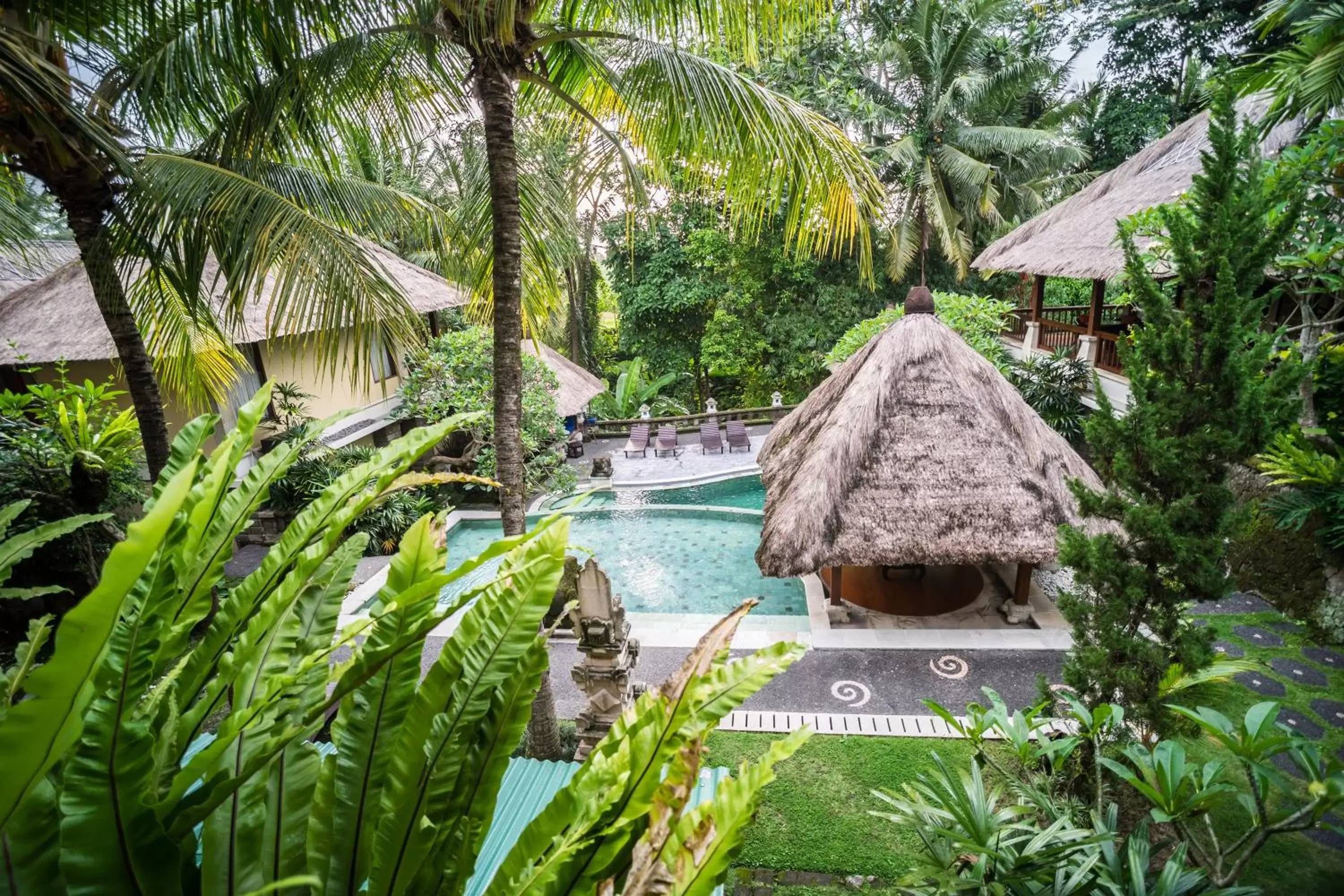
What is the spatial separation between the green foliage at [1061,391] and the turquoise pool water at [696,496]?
17.9 feet

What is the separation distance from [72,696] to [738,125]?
17.0ft

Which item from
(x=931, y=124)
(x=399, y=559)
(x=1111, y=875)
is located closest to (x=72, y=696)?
(x=399, y=559)

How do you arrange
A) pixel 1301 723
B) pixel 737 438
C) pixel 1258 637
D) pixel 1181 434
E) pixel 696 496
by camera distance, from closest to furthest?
1. pixel 1181 434
2. pixel 1301 723
3. pixel 1258 637
4. pixel 696 496
5. pixel 737 438

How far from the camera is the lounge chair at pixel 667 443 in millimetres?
16375

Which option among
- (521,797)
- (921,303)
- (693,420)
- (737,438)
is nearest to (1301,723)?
(921,303)

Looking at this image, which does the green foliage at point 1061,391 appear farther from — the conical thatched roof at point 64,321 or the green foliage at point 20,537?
the green foliage at point 20,537

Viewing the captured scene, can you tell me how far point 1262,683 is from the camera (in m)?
6.46

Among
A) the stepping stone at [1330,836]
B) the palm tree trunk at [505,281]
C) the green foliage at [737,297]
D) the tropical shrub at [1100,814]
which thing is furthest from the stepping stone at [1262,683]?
the green foliage at [737,297]

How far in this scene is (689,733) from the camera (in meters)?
1.31

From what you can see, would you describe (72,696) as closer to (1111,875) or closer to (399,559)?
(399,559)

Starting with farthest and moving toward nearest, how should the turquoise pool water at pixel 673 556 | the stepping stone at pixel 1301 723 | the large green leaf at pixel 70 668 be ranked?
the turquoise pool water at pixel 673 556
the stepping stone at pixel 1301 723
the large green leaf at pixel 70 668

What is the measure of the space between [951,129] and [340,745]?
63.9ft

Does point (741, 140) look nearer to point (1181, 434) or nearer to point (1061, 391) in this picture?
point (1181, 434)

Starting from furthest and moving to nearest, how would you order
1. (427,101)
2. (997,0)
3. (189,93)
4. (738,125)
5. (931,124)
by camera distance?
1. (931,124)
2. (997,0)
3. (427,101)
4. (738,125)
5. (189,93)
